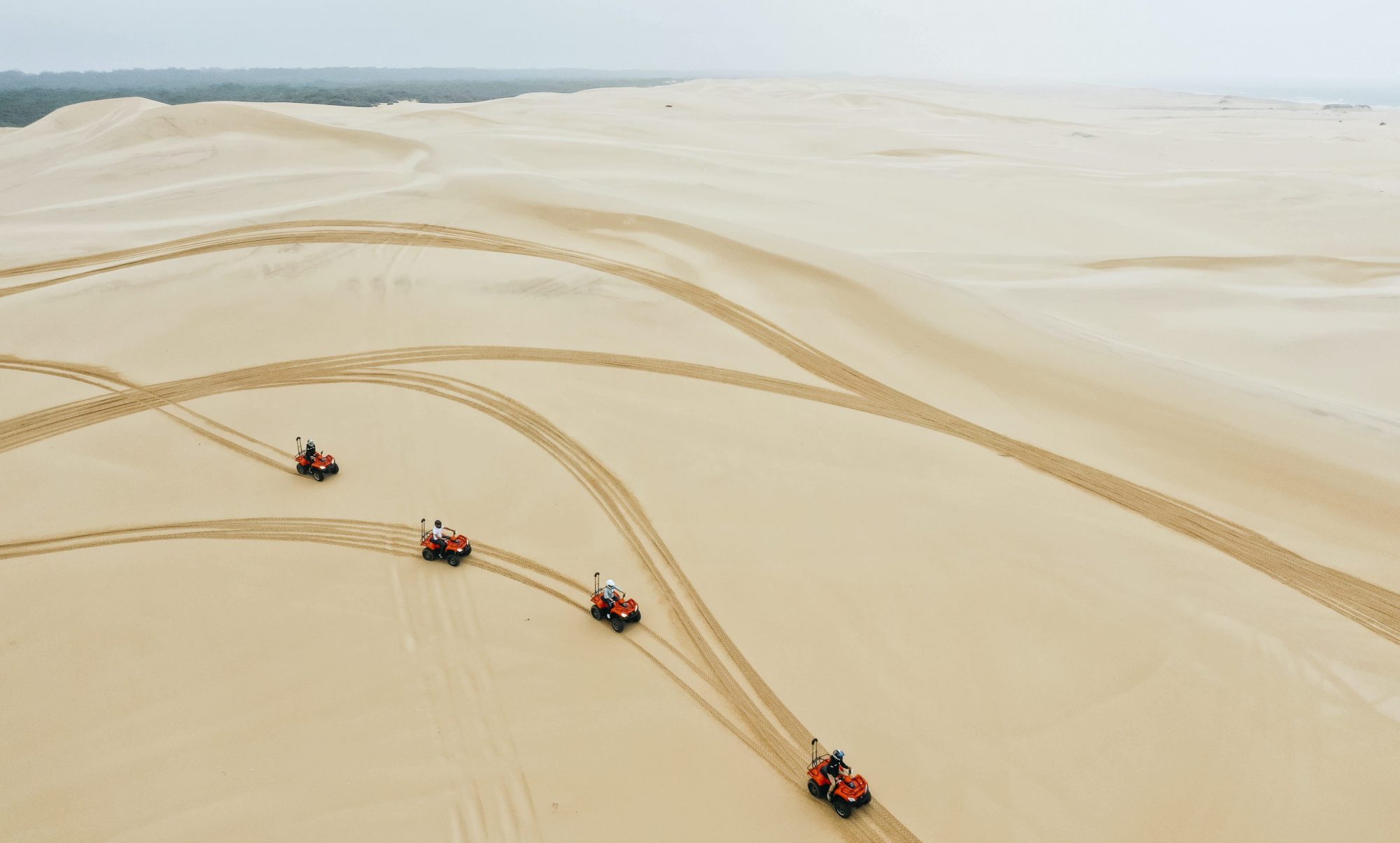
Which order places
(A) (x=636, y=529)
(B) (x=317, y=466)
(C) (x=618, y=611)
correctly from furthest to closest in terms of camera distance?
(B) (x=317, y=466)
(A) (x=636, y=529)
(C) (x=618, y=611)

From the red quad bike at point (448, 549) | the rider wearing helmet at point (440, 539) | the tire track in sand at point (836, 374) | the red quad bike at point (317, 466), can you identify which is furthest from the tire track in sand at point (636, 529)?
the red quad bike at point (317, 466)

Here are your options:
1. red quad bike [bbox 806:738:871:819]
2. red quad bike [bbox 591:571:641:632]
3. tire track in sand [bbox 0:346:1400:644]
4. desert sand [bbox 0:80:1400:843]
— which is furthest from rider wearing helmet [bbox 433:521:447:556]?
tire track in sand [bbox 0:346:1400:644]

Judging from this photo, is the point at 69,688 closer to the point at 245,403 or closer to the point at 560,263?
the point at 245,403

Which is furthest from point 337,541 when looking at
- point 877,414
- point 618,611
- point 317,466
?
point 877,414

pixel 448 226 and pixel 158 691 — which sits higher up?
pixel 448 226

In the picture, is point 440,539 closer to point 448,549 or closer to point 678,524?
point 448,549

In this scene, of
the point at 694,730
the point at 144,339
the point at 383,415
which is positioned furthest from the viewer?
the point at 144,339

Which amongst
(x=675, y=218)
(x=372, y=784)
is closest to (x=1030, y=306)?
(x=675, y=218)

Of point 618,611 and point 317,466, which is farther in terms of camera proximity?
point 317,466
